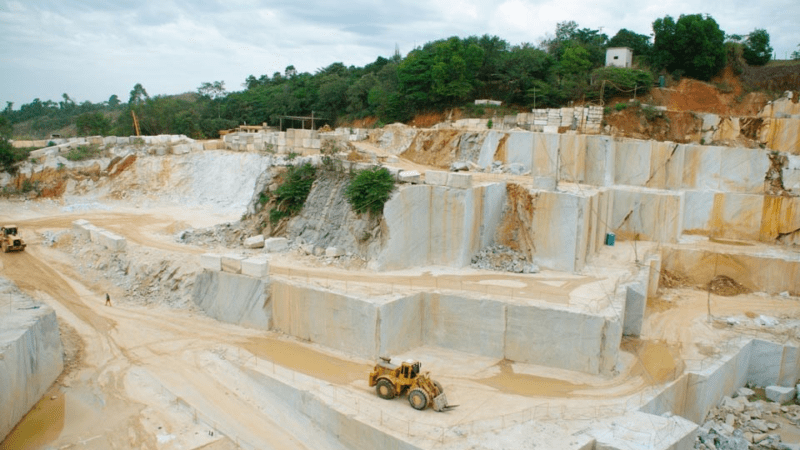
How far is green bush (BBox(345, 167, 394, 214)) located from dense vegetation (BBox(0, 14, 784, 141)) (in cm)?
1691

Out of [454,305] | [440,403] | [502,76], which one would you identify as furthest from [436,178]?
[502,76]

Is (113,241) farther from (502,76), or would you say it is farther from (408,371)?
(502,76)

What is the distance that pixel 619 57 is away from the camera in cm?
3684

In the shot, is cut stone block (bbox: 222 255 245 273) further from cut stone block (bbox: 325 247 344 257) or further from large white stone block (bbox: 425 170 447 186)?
large white stone block (bbox: 425 170 447 186)

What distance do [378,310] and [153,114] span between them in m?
33.6

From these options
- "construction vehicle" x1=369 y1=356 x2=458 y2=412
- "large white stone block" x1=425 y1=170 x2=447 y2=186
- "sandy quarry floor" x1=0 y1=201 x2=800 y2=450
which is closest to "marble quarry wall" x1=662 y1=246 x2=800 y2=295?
"sandy quarry floor" x1=0 y1=201 x2=800 y2=450

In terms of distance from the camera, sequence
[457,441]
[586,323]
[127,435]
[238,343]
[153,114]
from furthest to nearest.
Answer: [153,114] < [238,343] < [586,323] < [127,435] < [457,441]

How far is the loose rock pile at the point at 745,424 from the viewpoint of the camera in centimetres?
1432

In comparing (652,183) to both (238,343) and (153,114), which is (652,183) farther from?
(153,114)

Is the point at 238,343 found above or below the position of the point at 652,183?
below

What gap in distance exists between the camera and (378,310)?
15.7 meters

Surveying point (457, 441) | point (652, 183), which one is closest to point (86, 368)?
point (457, 441)

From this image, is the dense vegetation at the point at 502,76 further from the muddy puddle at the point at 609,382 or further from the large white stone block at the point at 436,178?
the muddy puddle at the point at 609,382

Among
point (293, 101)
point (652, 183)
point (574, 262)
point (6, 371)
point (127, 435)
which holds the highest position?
point (293, 101)
